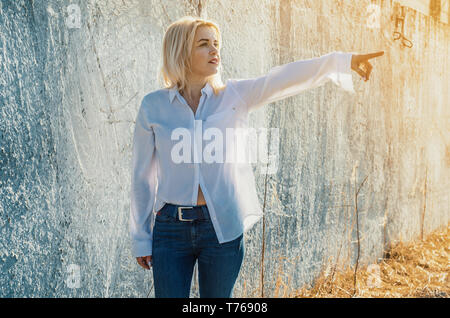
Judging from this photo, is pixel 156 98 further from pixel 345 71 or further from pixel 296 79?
pixel 345 71

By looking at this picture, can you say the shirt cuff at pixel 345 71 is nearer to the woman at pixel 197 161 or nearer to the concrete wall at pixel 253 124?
the woman at pixel 197 161

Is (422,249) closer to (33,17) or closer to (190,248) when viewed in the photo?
(190,248)

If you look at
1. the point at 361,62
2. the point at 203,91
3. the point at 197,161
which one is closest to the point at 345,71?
the point at 361,62

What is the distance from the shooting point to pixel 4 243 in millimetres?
2197

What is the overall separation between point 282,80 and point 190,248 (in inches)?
32.0

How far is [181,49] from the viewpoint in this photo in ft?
6.89

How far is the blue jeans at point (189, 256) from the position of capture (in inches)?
77.9

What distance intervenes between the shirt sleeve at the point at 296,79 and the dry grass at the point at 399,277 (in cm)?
233

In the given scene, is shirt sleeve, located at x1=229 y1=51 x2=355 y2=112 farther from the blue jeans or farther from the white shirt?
the blue jeans

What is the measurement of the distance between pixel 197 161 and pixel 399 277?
11.6 feet

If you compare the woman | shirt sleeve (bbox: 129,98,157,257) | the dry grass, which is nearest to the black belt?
the woman

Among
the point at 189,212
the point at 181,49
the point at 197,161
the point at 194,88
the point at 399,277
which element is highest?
the point at 181,49

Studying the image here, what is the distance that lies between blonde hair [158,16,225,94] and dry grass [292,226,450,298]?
2431 millimetres
